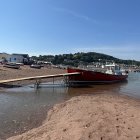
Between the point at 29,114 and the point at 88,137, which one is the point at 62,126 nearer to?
the point at 88,137

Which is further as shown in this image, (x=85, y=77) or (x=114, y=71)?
(x=114, y=71)

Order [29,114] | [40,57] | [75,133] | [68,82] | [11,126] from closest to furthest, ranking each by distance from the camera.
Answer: [75,133] < [11,126] < [29,114] < [68,82] < [40,57]

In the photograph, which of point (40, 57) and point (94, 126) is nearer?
point (94, 126)

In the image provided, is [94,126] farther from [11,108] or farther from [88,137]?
[11,108]

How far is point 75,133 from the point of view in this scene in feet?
31.4

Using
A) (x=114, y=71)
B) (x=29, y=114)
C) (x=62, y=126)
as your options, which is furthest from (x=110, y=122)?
(x=114, y=71)

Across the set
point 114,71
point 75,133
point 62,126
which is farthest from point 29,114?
point 114,71

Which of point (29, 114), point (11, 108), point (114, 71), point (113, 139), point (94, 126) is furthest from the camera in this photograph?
point (114, 71)

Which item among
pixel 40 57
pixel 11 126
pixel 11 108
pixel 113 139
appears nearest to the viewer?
pixel 113 139

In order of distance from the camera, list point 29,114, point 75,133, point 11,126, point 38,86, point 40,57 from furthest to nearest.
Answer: point 40,57 → point 38,86 → point 29,114 → point 11,126 → point 75,133

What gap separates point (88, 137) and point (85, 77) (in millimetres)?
34037

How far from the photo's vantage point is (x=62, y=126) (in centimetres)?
1080

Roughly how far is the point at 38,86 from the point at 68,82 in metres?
6.13

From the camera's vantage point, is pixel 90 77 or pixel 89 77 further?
pixel 90 77
